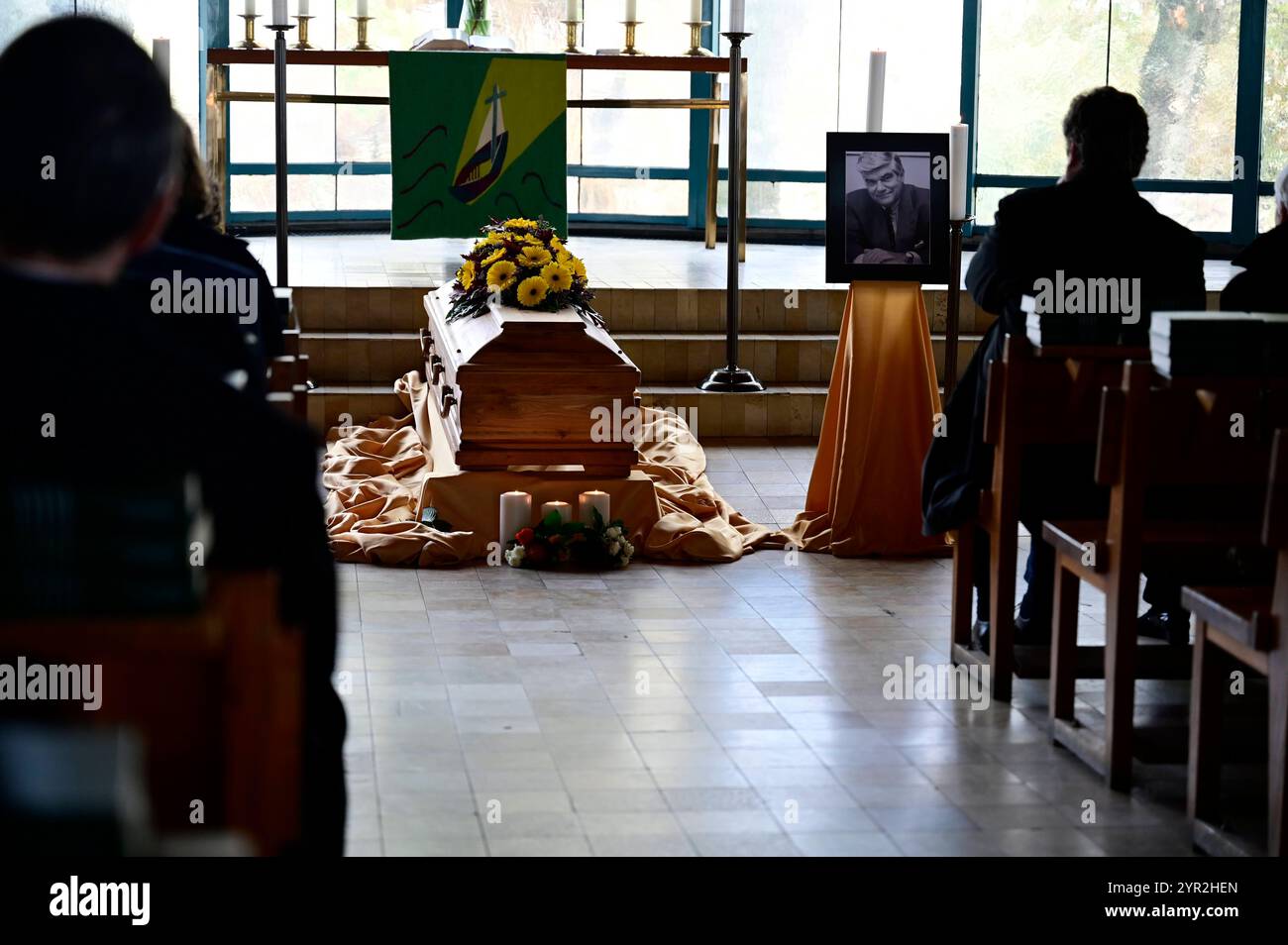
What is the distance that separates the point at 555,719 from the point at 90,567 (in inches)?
104

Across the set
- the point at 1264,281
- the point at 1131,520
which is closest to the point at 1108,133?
the point at 1264,281

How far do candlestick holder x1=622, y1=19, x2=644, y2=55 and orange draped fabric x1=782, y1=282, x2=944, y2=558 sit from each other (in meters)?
3.49

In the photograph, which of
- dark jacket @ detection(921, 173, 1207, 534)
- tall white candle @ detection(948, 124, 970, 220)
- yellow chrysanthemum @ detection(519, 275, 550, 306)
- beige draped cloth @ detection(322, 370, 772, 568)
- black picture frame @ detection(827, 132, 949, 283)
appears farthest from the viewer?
yellow chrysanthemum @ detection(519, 275, 550, 306)

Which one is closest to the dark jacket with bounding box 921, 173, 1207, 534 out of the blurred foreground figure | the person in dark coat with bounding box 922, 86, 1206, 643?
the person in dark coat with bounding box 922, 86, 1206, 643

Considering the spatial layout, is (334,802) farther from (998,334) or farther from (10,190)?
(998,334)

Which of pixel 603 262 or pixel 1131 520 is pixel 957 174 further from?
pixel 603 262

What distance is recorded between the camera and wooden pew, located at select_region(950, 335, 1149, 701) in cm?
387

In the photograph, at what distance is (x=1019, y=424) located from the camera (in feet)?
12.9

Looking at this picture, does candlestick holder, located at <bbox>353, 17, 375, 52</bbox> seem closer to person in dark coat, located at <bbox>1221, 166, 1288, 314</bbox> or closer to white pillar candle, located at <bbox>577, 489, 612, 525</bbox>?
white pillar candle, located at <bbox>577, 489, 612, 525</bbox>

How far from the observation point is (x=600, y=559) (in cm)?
544

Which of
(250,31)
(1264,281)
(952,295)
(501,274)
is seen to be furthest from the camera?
(250,31)

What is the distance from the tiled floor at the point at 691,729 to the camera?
322cm

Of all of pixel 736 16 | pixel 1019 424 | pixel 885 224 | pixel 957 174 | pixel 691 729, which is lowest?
pixel 691 729

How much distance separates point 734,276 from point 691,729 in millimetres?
3739
